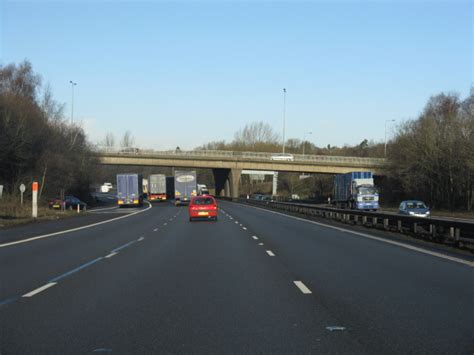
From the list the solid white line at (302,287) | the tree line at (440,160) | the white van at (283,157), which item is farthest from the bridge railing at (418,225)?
the white van at (283,157)

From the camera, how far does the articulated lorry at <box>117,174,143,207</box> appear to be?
67.0 meters

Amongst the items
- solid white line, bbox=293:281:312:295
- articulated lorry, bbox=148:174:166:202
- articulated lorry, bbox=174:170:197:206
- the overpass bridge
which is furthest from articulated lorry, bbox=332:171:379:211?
solid white line, bbox=293:281:312:295

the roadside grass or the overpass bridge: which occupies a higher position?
the overpass bridge

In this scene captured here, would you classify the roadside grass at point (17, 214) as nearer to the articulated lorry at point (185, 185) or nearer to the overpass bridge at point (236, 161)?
the articulated lorry at point (185, 185)

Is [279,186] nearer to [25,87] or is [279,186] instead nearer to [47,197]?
[25,87]

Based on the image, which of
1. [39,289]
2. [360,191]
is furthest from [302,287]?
[360,191]

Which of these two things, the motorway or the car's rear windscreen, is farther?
the car's rear windscreen

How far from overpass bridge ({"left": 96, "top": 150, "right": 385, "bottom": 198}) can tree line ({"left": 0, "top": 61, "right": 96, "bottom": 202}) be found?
8.23 meters

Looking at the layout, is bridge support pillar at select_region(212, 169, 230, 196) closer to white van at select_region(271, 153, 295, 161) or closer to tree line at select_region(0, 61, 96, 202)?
white van at select_region(271, 153, 295, 161)

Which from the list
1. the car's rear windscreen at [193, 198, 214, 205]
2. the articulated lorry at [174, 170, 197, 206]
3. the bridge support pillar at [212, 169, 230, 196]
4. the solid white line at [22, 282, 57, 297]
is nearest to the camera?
the solid white line at [22, 282, 57, 297]

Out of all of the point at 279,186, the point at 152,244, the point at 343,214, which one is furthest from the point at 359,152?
the point at 152,244

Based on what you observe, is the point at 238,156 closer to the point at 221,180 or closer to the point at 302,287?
the point at 221,180

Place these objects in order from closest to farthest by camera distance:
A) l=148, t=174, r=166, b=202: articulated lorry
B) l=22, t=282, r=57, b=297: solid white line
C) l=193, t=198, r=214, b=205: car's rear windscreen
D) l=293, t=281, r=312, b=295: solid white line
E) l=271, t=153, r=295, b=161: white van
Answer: l=22, t=282, r=57, b=297: solid white line, l=293, t=281, r=312, b=295: solid white line, l=193, t=198, r=214, b=205: car's rear windscreen, l=148, t=174, r=166, b=202: articulated lorry, l=271, t=153, r=295, b=161: white van

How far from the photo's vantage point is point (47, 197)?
6397 cm
